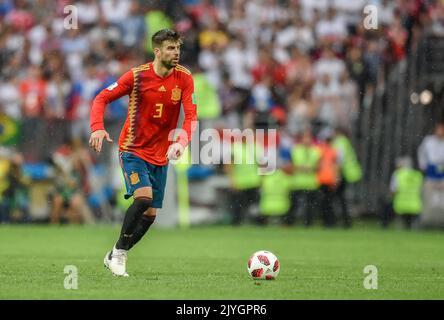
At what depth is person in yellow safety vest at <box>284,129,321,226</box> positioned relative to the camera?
24109mm

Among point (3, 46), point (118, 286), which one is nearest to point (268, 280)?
point (118, 286)

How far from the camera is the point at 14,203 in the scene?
2394 cm

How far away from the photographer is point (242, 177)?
2400 centimetres

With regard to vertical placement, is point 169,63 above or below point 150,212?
above

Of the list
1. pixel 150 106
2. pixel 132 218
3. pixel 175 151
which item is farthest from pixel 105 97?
pixel 132 218

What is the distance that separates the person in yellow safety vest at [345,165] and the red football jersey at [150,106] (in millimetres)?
11774

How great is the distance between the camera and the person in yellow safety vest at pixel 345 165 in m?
23.7

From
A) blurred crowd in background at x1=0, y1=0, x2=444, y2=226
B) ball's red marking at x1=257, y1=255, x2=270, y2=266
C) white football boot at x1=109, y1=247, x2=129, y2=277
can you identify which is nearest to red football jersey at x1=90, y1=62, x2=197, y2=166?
white football boot at x1=109, y1=247, x2=129, y2=277

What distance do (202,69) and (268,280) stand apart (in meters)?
13.8

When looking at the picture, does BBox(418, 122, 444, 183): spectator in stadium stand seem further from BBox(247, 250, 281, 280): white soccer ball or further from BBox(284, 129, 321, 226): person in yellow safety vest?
BBox(247, 250, 281, 280): white soccer ball

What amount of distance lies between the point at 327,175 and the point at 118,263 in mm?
12617

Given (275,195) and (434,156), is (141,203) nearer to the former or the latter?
(275,195)

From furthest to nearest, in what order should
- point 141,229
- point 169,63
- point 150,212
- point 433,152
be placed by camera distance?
1. point 433,152
2. point 150,212
3. point 141,229
4. point 169,63
